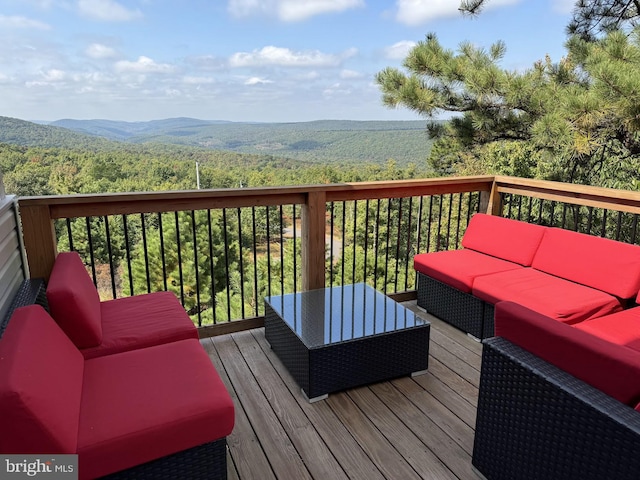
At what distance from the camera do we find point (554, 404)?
1.40 meters

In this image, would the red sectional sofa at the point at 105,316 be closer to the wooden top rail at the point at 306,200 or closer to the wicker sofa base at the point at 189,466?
the wooden top rail at the point at 306,200

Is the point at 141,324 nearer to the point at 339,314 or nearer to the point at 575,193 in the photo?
the point at 339,314

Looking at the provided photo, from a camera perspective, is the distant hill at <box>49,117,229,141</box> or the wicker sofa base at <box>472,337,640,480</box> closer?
the wicker sofa base at <box>472,337,640,480</box>

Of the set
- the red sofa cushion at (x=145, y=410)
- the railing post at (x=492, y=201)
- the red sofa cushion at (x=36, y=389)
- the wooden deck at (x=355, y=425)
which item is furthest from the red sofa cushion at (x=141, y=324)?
the railing post at (x=492, y=201)

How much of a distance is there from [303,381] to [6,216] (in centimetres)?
182

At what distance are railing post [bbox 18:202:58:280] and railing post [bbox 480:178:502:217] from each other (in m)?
3.50

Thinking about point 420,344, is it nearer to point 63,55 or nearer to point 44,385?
point 44,385

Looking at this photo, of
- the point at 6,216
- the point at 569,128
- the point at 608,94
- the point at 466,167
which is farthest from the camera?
the point at 466,167

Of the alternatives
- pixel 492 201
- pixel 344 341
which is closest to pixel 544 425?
pixel 344 341

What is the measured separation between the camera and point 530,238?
3.28 meters

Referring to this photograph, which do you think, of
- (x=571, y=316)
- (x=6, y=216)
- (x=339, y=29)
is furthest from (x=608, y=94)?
(x=339, y=29)

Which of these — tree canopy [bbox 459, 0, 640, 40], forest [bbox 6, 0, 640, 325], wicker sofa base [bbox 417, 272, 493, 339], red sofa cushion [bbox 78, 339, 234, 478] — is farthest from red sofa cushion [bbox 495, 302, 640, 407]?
tree canopy [bbox 459, 0, 640, 40]

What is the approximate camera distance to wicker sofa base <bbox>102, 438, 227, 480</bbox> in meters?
→ 1.49

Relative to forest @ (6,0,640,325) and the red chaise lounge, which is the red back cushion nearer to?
forest @ (6,0,640,325)
